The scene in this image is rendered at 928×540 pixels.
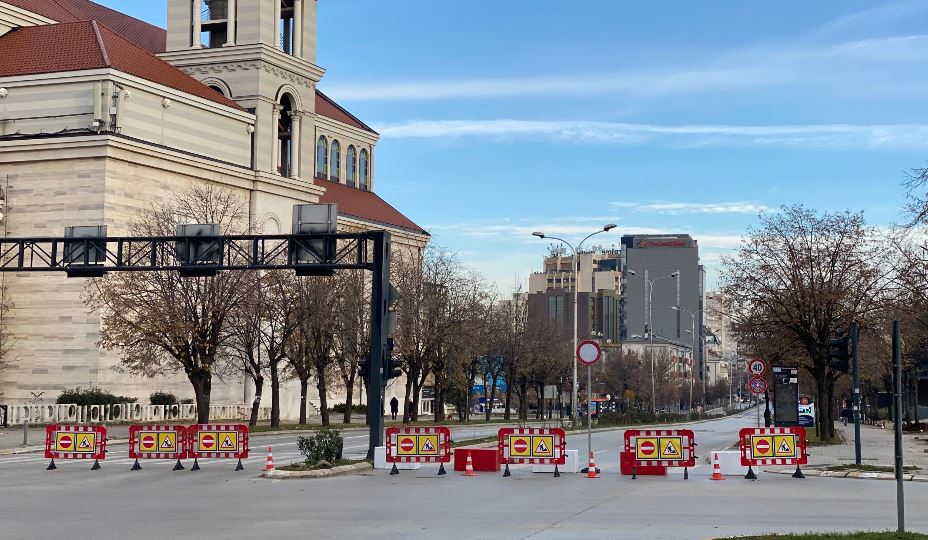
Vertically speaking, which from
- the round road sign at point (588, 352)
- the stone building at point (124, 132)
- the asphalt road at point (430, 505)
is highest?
the stone building at point (124, 132)

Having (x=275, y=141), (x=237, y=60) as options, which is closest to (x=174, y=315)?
(x=275, y=141)

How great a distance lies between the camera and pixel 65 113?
6462cm

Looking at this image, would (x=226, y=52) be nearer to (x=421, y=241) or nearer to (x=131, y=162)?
(x=131, y=162)

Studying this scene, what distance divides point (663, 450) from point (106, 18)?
67105 millimetres

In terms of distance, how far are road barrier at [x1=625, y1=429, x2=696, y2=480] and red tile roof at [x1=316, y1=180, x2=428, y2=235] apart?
6554 centimetres

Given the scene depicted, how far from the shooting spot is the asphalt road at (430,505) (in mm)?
17531

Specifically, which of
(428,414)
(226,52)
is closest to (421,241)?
(428,414)

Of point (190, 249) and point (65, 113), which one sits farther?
point (65, 113)

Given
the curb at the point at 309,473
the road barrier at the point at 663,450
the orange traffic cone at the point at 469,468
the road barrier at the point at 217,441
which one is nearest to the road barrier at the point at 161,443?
the road barrier at the point at 217,441

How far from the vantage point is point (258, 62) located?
252 feet

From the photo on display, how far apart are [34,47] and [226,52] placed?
12933mm

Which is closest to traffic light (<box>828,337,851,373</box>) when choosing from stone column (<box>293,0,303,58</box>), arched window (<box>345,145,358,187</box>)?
stone column (<box>293,0,303,58</box>)

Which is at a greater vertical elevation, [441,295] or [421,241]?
[421,241]

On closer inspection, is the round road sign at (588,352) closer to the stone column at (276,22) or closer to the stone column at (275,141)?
the stone column at (275,141)
